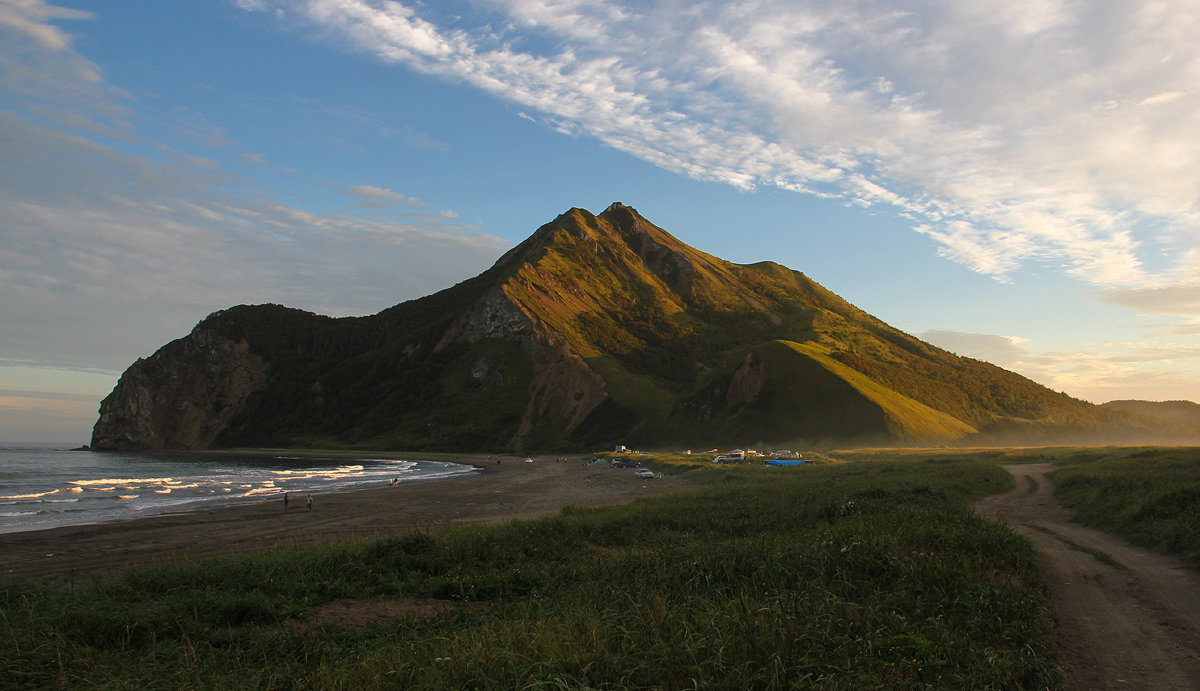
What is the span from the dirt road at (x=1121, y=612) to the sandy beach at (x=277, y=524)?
20.7 m

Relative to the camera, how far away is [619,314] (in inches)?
6713

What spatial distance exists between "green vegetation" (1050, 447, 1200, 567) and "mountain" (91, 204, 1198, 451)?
215ft

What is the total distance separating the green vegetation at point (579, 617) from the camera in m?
6.48

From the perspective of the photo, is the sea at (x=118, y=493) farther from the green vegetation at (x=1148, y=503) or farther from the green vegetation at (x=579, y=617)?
the green vegetation at (x=1148, y=503)

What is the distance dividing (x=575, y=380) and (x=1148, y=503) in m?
112

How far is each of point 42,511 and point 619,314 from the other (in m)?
141

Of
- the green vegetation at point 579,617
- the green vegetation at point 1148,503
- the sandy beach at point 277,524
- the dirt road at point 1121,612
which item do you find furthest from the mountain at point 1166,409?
the green vegetation at point 579,617

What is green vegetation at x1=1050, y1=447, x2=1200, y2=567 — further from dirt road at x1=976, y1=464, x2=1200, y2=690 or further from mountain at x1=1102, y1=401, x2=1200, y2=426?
mountain at x1=1102, y1=401, x2=1200, y2=426

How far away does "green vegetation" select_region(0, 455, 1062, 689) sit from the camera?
648cm

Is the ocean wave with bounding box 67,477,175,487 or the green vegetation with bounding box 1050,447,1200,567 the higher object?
the green vegetation with bounding box 1050,447,1200,567

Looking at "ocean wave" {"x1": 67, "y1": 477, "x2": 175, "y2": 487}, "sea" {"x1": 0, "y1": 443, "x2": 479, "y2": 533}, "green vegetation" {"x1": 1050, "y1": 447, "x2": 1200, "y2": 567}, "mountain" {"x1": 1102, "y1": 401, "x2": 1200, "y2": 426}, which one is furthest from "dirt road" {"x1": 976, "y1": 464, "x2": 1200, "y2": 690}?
"mountain" {"x1": 1102, "y1": 401, "x2": 1200, "y2": 426}

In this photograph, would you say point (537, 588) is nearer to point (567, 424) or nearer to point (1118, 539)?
point (1118, 539)

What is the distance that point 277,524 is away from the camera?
29875mm

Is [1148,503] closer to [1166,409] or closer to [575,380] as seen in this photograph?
[575,380]
